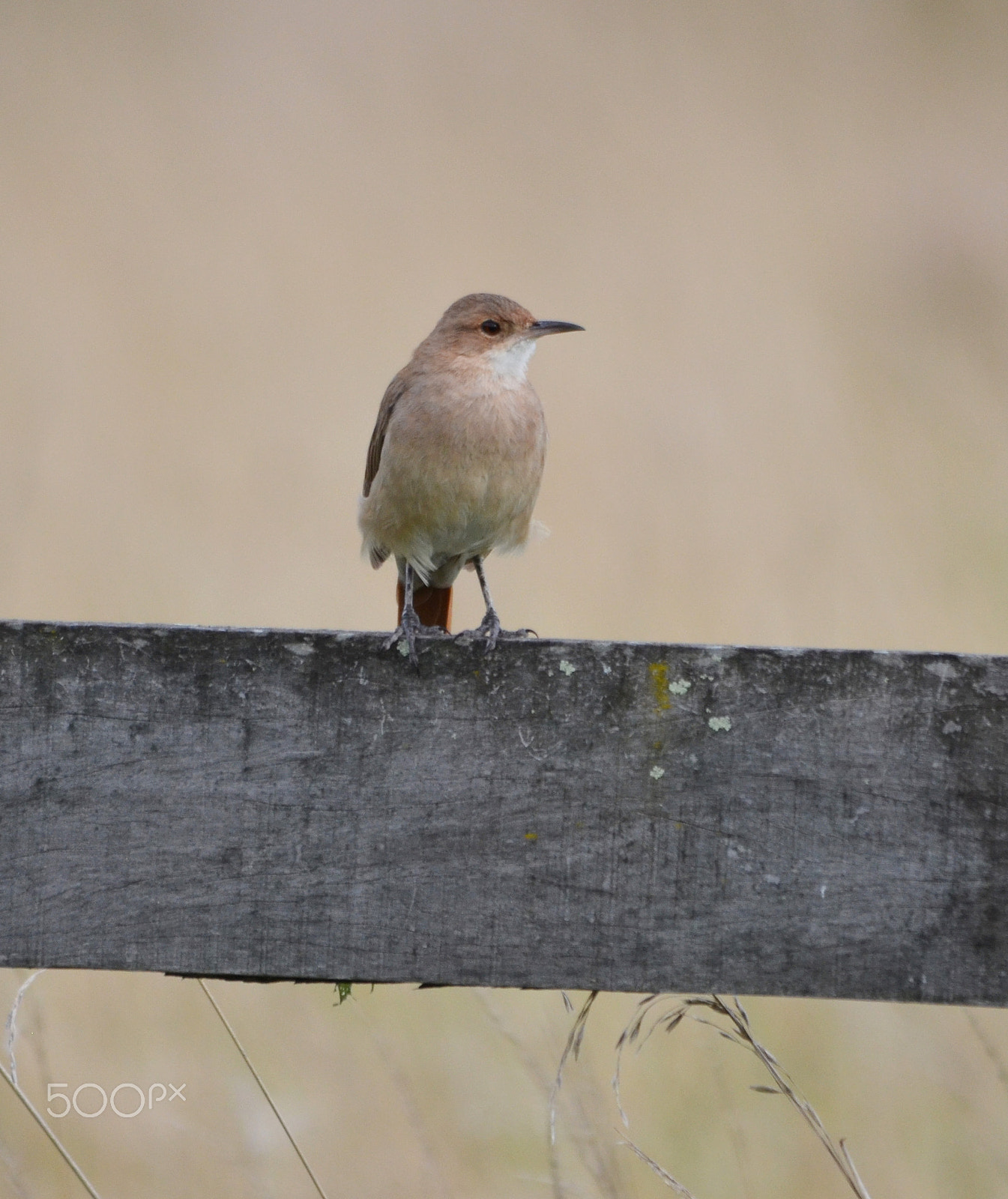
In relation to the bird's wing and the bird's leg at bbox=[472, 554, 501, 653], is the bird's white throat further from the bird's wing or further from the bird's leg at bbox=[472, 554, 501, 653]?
the bird's leg at bbox=[472, 554, 501, 653]

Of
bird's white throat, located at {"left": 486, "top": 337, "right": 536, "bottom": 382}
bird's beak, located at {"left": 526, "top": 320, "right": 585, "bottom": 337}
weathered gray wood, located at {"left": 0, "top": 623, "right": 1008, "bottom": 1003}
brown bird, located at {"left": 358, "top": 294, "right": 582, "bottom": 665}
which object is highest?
bird's beak, located at {"left": 526, "top": 320, "right": 585, "bottom": 337}

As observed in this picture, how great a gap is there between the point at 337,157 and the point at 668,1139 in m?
6.63

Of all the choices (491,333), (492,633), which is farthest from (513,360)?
(492,633)

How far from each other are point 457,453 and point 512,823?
217 centimetres

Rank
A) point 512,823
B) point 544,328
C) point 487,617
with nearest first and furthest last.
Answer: point 512,823 < point 487,617 < point 544,328

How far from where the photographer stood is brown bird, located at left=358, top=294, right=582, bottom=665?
4016mm

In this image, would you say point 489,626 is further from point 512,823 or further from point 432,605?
point 512,823

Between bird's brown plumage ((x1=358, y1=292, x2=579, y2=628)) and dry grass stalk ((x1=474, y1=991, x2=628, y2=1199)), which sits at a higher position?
bird's brown plumage ((x1=358, y1=292, x2=579, y2=628))

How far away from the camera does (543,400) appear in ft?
23.2

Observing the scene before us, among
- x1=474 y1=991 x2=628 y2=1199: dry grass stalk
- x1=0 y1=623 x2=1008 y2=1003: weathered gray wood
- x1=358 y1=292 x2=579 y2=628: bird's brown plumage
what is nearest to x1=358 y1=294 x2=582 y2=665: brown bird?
x1=358 y1=292 x2=579 y2=628: bird's brown plumage

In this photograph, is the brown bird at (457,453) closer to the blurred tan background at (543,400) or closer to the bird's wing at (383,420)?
the bird's wing at (383,420)

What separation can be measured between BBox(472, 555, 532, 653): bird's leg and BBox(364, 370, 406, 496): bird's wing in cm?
43

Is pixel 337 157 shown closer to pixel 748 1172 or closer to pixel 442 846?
pixel 748 1172

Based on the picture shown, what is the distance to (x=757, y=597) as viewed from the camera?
5.72 metres
